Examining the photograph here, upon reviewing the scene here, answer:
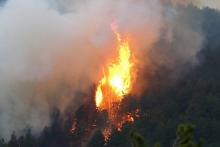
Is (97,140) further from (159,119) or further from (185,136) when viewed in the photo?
(185,136)

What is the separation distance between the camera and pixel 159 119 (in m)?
141

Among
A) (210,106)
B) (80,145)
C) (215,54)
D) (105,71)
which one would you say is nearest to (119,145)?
(80,145)

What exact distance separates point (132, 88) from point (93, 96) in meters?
15.0

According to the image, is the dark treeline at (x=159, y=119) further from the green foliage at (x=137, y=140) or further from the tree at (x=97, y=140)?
the green foliage at (x=137, y=140)

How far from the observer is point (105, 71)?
436 ft

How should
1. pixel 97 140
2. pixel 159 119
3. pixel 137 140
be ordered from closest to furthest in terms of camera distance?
pixel 137 140 < pixel 97 140 < pixel 159 119

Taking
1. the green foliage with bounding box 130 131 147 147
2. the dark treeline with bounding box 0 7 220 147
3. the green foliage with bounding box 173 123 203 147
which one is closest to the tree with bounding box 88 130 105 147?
the dark treeline with bounding box 0 7 220 147

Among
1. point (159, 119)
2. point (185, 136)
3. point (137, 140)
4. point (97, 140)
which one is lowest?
point (185, 136)

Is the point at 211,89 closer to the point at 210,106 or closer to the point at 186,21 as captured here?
the point at 210,106

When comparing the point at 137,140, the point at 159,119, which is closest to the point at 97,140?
the point at 159,119

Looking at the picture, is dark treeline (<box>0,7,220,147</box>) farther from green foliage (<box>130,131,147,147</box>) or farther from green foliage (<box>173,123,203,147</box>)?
green foliage (<box>173,123,203,147</box>)

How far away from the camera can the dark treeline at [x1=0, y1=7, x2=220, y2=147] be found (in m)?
129

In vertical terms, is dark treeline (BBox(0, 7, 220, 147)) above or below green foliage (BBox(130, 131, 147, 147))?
above

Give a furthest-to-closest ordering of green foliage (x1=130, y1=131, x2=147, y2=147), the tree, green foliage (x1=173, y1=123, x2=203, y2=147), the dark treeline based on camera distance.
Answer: the dark treeline → the tree → green foliage (x1=130, y1=131, x2=147, y2=147) → green foliage (x1=173, y1=123, x2=203, y2=147)
